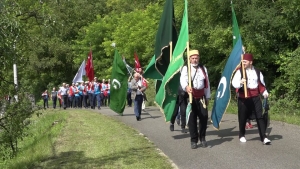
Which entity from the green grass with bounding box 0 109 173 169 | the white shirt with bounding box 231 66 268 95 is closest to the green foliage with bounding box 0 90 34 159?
the green grass with bounding box 0 109 173 169

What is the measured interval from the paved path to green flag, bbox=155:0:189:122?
0.85 metres

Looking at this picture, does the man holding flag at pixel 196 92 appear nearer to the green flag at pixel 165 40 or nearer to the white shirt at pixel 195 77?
the white shirt at pixel 195 77

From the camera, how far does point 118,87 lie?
57.9 ft

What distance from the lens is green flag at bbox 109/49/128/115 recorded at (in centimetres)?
1755

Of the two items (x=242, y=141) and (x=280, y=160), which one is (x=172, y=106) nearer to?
(x=242, y=141)

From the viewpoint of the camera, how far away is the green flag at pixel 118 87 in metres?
17.5

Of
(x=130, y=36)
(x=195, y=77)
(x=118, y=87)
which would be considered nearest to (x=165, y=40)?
(x=195, y=77)

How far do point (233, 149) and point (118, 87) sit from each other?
348 inches

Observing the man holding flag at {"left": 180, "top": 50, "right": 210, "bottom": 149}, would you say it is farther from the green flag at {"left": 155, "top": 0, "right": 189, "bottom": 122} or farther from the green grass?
the green grass

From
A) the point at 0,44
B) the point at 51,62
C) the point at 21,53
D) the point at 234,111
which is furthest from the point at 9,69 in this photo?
the point at 51,62

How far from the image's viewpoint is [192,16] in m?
26.4

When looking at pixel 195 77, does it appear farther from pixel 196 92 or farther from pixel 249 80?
pixel 249 80

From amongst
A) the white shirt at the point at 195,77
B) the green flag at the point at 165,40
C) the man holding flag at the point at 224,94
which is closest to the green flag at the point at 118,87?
the green flag at the point at 165,40

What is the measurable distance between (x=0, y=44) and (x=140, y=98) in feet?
31.9
